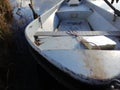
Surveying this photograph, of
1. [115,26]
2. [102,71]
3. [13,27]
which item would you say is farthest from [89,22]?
[102,71]

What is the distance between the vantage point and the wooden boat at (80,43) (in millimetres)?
2698

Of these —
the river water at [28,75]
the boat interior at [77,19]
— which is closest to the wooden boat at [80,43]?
the boat interior at [77,19]

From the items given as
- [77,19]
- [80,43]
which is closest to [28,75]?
[80,43]

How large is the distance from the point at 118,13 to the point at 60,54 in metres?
1.90

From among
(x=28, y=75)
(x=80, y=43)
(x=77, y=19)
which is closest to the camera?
(x=80, y=43)

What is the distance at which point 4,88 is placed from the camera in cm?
375

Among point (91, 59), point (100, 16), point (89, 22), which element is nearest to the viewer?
point (91, 59)

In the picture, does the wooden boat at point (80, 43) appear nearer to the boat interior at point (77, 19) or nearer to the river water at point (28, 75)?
the boat interior at point (77, 19)

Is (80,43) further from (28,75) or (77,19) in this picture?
(77,19)

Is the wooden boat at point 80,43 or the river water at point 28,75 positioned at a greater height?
the wooden boat at point 80,43

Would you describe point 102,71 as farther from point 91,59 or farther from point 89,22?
point 89,22

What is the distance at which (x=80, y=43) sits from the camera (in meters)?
3.60

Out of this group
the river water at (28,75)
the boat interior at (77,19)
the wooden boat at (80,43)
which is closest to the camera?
the wooden boat at (80,43)

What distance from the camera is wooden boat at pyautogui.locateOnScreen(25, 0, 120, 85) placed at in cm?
270
